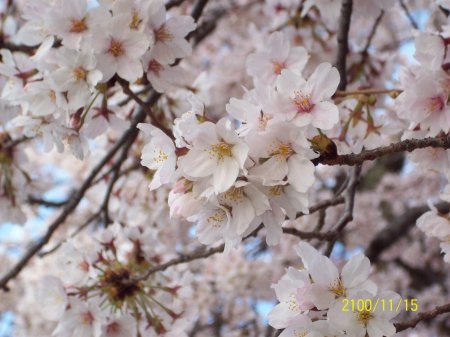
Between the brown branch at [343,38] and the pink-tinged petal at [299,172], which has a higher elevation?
the pink-tinged petal at [299,172]

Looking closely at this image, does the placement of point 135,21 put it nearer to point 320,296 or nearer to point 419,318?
point 320,296

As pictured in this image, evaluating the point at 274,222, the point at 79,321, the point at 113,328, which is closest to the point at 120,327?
the point at 113,328

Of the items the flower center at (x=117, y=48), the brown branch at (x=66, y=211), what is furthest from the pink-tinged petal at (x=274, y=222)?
the brown branch at (x=66, y=211)

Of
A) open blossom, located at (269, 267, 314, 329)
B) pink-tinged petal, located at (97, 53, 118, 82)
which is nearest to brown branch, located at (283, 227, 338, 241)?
open blossom, located at (269, 267, 314, 329)

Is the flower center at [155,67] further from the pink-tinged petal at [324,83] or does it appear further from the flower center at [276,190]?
the flower center at [276,190]

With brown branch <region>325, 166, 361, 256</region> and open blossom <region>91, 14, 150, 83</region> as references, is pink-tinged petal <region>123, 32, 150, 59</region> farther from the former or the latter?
brown branch <region>325, 166, 361, 256</region>

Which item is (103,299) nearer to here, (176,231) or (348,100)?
(348,100)
